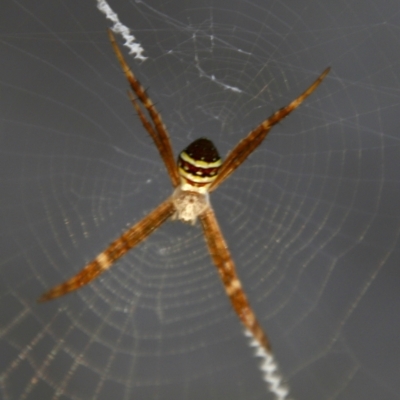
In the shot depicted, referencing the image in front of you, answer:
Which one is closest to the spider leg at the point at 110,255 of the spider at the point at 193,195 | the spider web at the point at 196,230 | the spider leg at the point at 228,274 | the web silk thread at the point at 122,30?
the spider at the point at 193,195

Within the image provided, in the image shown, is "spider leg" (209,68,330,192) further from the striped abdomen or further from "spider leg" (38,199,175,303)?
"spider leg" (38,199,175,303)

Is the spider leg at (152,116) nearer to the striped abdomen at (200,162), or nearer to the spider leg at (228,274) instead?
the striped abdomen at (200,162)

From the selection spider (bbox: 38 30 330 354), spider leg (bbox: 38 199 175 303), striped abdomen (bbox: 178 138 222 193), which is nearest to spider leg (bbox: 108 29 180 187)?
spider (bbox: 38 30 330 354)

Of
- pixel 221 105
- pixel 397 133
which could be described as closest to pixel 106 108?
pixel 221 105

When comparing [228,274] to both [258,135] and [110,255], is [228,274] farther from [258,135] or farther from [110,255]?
[258,135]

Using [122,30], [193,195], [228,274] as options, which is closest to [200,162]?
[193,195]

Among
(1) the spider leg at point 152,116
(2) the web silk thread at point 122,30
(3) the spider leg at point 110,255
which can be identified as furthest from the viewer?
(3) the spider leg at point 110,255
